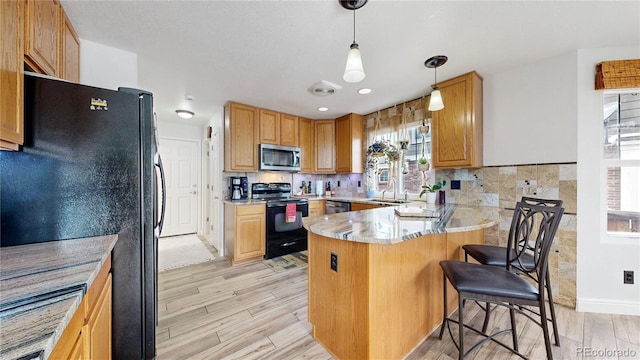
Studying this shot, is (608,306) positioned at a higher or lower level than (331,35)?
lower

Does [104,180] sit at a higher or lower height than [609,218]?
higher

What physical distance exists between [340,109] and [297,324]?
311cm

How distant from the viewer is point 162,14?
5.31ft

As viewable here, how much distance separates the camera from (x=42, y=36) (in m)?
1.29

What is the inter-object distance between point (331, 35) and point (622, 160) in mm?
2781

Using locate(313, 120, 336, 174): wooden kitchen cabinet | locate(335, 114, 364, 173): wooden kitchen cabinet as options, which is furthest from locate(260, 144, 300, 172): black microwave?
locate(335, 114, 364, 173): wooden kitchen cabinet

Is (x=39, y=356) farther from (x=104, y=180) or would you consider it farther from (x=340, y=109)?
(x=340, y=109)

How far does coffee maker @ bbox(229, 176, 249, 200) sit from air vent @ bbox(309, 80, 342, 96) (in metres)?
1.78

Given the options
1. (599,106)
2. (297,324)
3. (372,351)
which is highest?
(599,106)

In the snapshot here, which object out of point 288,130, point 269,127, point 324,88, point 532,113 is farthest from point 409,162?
point 269,127

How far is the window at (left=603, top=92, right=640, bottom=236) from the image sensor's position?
6.74 feet

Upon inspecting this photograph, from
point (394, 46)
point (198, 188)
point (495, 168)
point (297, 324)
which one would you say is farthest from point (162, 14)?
point (198, 188)

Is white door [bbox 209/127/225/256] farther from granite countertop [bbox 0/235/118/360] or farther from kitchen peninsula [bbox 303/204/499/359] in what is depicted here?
granite countertop [bbox 0/235/118/360]

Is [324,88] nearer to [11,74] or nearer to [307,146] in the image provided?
[307,146]
